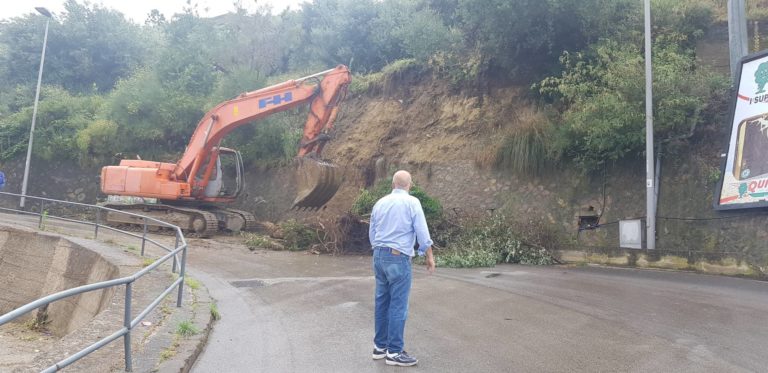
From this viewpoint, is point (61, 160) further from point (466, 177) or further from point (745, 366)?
point (745, 366)

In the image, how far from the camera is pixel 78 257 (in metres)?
11.8

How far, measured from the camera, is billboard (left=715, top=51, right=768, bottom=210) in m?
11.6

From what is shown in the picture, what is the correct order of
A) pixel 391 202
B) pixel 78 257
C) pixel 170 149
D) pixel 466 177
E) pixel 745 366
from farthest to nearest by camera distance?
pixel 170 149
pixel 466 177
pixel 78 257
pixel 391 202
pixel 745 366

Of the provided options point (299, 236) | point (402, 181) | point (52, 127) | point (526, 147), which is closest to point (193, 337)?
point (402, 181)

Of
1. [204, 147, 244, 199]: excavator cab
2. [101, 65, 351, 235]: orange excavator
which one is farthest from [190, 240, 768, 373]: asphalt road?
[204, 147, 244, 199]: excavator cab

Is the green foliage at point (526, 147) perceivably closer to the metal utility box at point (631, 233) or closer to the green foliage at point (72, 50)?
the metal utility box at point (631, 233)

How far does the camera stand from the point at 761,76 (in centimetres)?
1204

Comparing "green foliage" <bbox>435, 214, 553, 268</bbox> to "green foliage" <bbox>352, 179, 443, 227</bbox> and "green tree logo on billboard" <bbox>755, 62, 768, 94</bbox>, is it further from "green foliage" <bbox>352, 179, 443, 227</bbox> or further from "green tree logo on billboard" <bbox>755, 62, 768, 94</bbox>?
"green tree logo on billboard" <bbox>755, 62, 768, 94</bbox>

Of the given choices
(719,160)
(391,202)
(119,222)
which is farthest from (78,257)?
(719,160)

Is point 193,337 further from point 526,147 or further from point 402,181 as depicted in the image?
point 526,147

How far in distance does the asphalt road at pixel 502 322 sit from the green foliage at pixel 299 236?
374 cm

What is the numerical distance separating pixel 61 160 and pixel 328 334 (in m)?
26.2

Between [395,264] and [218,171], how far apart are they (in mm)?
14603

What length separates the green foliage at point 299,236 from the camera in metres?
15.5
